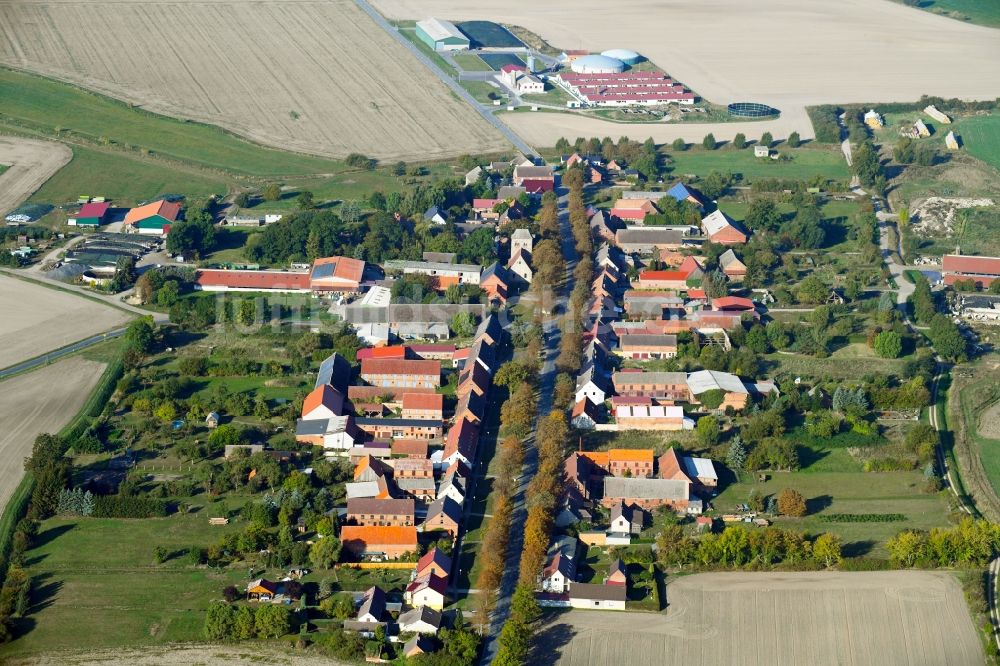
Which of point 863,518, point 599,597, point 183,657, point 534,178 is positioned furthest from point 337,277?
point 863,518

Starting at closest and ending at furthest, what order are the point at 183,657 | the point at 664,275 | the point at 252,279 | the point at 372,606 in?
the point at 183,657, the point at 372,606, the point at 252,279, the point at 664,275

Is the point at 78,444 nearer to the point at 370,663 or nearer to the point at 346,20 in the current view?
the point at 370,663

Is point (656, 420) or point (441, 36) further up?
point (441, 36)

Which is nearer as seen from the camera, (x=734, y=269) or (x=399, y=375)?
(x=399, y=375)

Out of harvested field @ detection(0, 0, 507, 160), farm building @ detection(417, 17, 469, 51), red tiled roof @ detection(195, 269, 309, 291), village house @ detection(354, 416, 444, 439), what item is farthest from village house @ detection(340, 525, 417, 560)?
farm building @ detection(417, 17, 469, 51)

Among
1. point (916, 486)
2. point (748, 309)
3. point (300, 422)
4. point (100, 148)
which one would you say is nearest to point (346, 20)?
point (100, 148)

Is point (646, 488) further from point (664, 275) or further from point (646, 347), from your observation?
point (664, 275)
